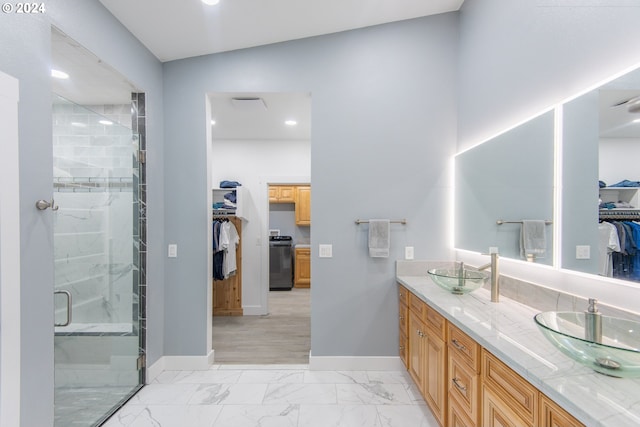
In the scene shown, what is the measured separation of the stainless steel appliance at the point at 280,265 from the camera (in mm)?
5969

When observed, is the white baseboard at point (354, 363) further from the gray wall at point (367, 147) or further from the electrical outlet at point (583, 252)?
the electrical outlet at point (583, 252)

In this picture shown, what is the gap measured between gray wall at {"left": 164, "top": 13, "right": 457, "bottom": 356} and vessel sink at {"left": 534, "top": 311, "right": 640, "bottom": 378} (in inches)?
54.4

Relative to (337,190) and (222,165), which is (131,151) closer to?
(337,190)

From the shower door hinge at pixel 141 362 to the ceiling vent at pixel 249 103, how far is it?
8.42ft

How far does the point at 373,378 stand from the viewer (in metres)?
2.48

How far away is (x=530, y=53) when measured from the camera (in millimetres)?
1765

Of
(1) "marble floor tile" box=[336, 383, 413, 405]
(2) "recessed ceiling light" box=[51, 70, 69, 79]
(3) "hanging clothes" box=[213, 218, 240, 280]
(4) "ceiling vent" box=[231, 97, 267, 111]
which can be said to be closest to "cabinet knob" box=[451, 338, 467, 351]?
(1) "marble floor tile" box=[336, 383, 413, 405]

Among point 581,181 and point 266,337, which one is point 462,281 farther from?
point 266,337

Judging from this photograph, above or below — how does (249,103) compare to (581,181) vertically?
above

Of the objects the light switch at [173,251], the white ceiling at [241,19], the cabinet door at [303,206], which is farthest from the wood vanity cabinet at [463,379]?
the cabinet door at [303,206]

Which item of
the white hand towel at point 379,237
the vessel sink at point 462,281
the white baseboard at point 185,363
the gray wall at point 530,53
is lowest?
the white baseboard at point 185,363

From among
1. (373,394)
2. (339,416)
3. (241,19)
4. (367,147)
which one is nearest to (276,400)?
(339,416)

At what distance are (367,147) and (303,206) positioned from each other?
393 cm

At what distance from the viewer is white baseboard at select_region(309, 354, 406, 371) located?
2600mm
